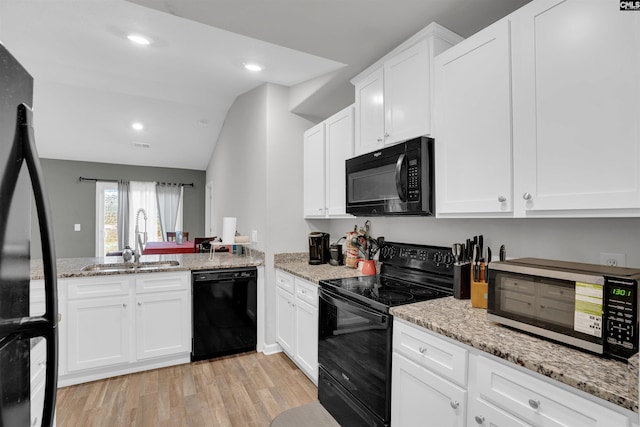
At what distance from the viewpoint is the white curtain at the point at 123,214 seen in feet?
21.1

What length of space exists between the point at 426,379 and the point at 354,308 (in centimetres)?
54

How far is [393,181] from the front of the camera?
1.98 meters

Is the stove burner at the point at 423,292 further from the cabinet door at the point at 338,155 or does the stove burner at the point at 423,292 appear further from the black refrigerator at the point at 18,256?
the black refrigerator at the point at 18,256

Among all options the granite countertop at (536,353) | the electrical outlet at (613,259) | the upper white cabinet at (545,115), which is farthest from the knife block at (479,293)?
the electrical outlet at (613,259)

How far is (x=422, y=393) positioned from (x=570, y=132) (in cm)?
121

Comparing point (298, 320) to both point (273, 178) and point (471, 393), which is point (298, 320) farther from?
point (471, 393)

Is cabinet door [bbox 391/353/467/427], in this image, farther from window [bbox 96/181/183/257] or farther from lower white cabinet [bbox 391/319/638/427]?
window [bbox 96/181/183/257]

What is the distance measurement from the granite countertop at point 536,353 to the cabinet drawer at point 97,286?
223cm

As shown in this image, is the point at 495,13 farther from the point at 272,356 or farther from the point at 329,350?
the point at 272,356

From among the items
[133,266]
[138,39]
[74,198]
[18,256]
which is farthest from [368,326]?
[74,198]

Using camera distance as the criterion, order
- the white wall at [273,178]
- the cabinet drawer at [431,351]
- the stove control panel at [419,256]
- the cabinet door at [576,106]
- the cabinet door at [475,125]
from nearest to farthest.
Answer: the cabinet door at [576,106]
the cabinet drawer at [431,351]
the cabinet door at [475,125]
the stove control panel at [419,256]
the white wall at [273,178]

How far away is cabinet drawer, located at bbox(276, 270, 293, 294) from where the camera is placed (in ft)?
9.16

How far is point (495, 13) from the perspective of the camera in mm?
1711

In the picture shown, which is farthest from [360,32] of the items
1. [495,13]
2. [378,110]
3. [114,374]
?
[114,374]
